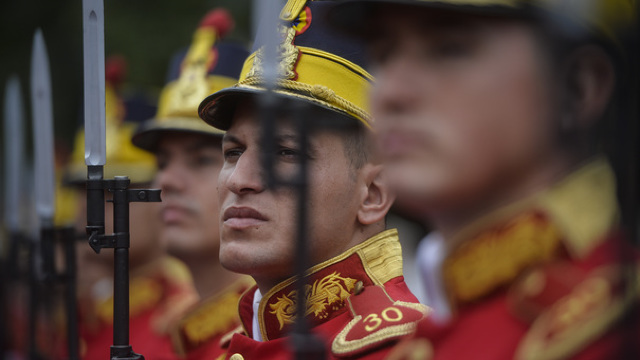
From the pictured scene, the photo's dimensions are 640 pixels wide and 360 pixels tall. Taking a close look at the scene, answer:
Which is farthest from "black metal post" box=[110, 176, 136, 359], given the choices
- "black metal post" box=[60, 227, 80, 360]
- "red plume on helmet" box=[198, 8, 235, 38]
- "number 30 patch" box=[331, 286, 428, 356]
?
"red plume on helmet" box=[198, 8, 235, 38]

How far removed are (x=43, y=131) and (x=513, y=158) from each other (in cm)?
262

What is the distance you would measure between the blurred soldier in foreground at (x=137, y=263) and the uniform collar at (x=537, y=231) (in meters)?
4.12

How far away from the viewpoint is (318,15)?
2990 millimetres

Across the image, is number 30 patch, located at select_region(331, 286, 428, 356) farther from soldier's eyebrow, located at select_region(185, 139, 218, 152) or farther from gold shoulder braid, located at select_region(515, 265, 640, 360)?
soldier's eyebrow, located at select_region(185, 139, 218, 152)

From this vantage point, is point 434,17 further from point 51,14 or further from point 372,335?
point 51,14

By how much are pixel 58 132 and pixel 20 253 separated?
8.76m

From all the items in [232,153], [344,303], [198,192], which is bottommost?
[344,303]

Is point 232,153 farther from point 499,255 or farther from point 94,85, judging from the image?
point 499,255

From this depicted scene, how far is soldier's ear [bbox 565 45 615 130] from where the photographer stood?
1792 mm

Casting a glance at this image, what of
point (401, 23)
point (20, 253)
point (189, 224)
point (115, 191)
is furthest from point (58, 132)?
point (401, 23)

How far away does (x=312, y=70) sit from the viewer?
119 inches

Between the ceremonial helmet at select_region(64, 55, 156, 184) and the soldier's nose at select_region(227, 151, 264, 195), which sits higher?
the ceremonial helmet at select_region(64, 55, 156, 184)

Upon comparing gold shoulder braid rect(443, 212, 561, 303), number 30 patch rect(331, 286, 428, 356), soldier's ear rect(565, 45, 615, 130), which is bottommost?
gold shoulder braid rect(443, 212, 561, 303)

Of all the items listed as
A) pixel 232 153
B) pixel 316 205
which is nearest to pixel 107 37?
pixel 232 153
